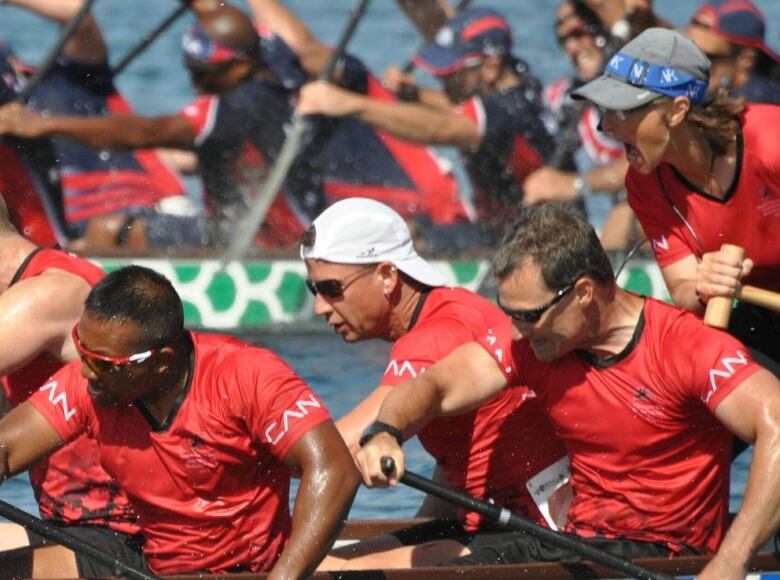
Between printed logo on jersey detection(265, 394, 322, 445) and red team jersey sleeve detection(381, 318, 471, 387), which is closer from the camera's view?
printed logo on jersey detection(265, 394, 322, 445)

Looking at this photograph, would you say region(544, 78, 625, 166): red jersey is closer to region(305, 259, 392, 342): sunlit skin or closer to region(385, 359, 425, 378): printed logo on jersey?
region(305, 259, 392, 342): sunlit skin

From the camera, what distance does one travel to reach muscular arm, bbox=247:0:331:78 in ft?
31.3

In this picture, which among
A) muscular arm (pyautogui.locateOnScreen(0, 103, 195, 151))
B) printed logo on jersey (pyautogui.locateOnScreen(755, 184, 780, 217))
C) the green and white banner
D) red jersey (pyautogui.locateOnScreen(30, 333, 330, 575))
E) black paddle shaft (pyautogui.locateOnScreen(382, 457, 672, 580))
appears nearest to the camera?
red jersey (pyautogui.locateOnScreen(30, 333, 330, 575))

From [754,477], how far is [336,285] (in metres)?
1.17

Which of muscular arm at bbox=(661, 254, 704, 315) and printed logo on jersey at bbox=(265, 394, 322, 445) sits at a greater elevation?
printed logo on jersey at bbox=(265, 394, 322, 445)

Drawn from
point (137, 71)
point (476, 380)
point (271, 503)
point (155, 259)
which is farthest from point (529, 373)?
point (137, 71)

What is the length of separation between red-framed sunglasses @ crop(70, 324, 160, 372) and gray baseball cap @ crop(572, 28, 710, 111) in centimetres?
136

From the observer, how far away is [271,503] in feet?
13.7

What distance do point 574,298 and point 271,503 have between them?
827 mm

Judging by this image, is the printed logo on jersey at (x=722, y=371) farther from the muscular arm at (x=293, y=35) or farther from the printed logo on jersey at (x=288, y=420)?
the muscular arm at (x=293, y=35)

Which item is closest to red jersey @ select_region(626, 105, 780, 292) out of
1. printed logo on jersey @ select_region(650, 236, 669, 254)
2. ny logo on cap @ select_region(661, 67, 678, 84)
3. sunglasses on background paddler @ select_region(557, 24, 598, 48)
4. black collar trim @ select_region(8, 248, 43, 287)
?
printed logo on jersey @ select_region(650, 236, 669, 254)

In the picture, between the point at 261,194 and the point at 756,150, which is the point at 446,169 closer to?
the point at 261,194

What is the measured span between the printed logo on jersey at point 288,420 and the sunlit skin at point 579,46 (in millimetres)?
5500

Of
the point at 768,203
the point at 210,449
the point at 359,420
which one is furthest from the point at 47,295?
the point at 768,203
